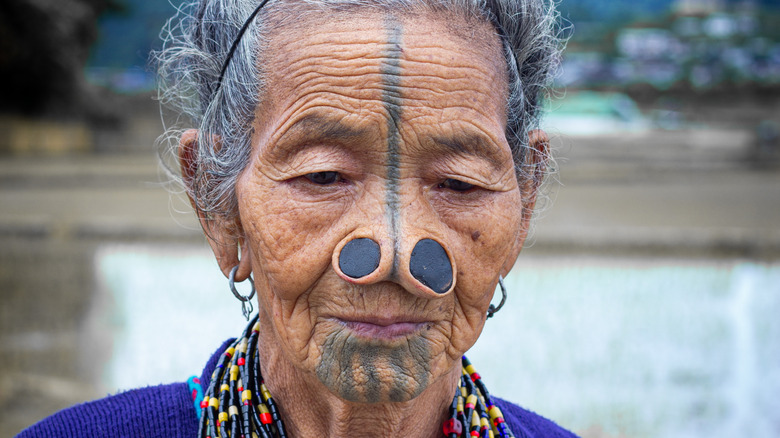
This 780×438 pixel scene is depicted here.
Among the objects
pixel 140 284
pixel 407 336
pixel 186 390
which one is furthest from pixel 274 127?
pixel 140 284

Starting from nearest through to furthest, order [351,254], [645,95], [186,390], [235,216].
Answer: [351,254]
[235,216]
[186,390]
[645,95]

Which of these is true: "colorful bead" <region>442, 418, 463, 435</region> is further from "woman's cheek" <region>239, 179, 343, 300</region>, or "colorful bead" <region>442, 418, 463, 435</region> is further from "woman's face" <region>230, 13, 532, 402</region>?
"woman's cheek" <region>239, 179, 343, 300</region>

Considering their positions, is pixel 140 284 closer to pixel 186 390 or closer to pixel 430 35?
pixel 186 390

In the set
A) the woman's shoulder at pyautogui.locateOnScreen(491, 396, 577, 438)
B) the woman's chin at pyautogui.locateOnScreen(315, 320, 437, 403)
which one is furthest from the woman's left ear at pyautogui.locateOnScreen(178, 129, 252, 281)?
the woman's shoulder at pyautogui.locateOnScreen(491, 396, 577, 438)

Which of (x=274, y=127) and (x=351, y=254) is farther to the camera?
(x=274, y=127)

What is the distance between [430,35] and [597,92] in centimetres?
2098

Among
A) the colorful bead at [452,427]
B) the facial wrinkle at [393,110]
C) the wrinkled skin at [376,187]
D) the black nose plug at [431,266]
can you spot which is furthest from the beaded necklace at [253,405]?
the facial wrinkle at [393,110]

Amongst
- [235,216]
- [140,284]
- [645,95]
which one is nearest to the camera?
[235,216]

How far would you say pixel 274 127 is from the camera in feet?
5.11

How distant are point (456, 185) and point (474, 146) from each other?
0.09 metres

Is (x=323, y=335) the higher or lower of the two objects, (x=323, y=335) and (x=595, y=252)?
the lower

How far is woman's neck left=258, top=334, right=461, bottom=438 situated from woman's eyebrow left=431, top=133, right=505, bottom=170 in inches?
20.1

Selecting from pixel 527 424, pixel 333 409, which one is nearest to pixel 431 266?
pixel 333 409

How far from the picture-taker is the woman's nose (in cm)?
144
